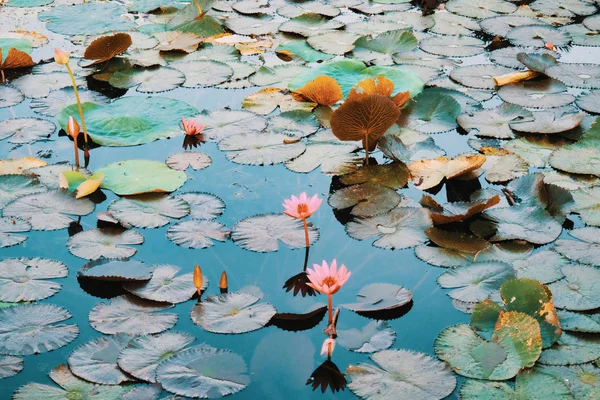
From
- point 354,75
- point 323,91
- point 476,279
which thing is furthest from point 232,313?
point 354,75

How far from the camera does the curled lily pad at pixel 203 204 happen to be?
3178 millimetres

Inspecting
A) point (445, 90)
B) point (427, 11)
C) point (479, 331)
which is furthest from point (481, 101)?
point (479, 331)

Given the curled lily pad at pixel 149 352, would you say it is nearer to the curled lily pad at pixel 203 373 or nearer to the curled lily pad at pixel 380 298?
the curled lily pad at pixel 203 373

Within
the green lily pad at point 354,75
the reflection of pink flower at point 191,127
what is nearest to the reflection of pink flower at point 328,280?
the reflection of pink flower at point 191,127

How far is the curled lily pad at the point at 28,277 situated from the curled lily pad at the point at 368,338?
108cm

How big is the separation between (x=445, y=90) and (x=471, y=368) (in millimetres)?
2270

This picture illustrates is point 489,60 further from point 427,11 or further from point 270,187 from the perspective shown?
point 270,187

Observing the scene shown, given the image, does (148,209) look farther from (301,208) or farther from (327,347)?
(327,347)

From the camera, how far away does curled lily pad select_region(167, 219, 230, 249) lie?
2.97 m

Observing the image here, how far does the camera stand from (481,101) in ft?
13.8

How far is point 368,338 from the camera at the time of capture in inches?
97.3

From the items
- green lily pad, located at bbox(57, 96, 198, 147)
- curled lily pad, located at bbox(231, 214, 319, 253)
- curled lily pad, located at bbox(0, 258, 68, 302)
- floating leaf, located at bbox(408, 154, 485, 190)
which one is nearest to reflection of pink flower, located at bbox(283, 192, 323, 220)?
curled lily pad, located at bbox(231, 214, 319, 253)

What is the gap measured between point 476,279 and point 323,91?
168cm

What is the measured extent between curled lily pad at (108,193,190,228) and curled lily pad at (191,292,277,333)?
63 cm
